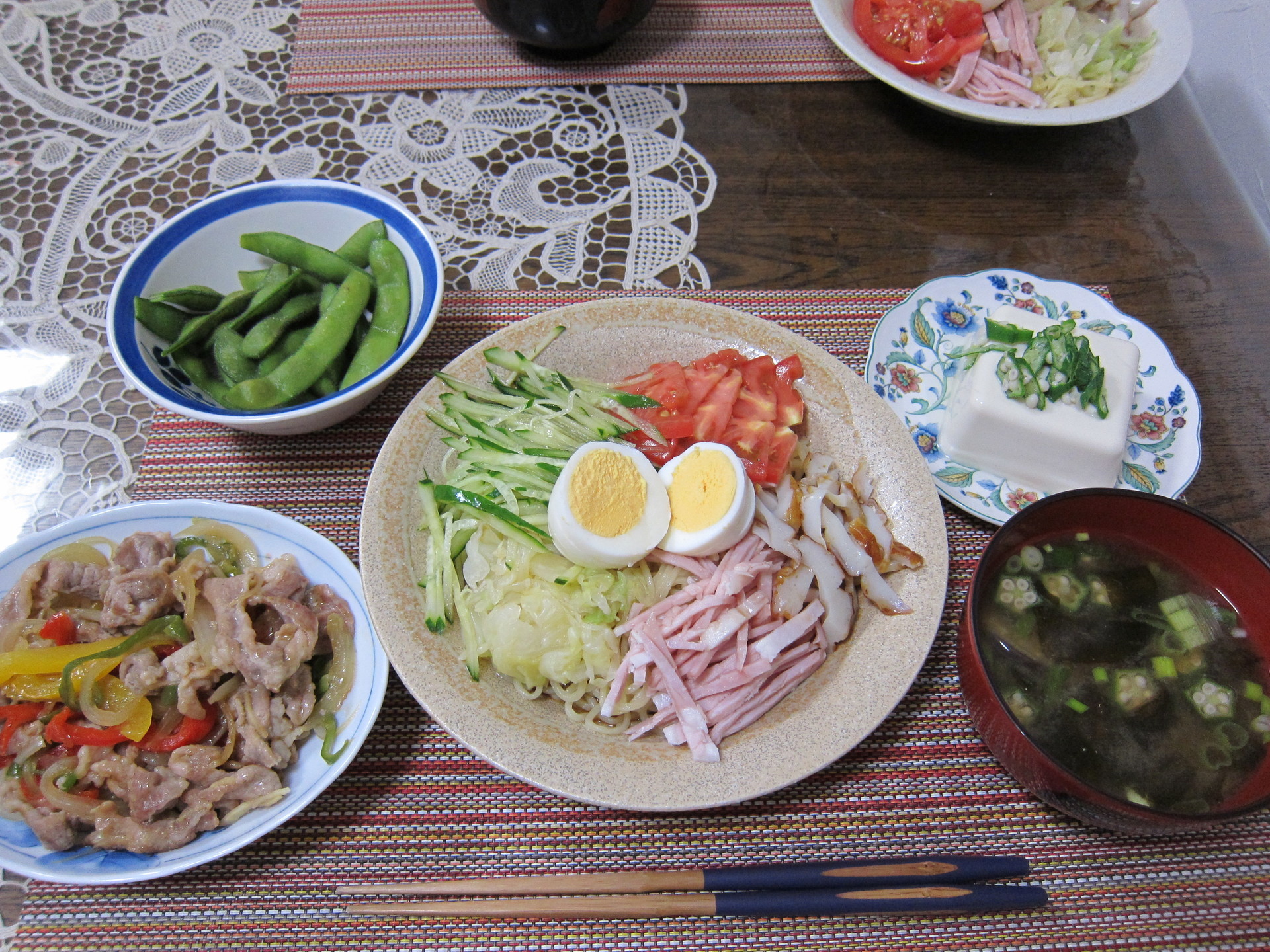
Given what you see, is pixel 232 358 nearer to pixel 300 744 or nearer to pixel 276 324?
pixel 276 324

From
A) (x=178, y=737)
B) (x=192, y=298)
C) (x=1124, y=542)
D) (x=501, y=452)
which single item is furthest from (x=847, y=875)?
(x=192, y=298)

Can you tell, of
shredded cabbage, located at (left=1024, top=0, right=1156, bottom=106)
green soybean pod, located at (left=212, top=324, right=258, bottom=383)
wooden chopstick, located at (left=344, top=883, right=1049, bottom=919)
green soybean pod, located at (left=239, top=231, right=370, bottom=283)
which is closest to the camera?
wooden chopstick, located at (left=344, top=883, right=1049, bottom=919)

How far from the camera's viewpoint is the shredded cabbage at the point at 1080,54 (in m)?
2.79

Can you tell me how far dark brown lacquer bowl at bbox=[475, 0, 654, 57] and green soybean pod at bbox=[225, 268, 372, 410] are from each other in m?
1.29

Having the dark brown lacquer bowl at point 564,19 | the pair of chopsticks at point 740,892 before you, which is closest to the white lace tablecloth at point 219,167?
the dark brown lacquer bowl at point 564,19

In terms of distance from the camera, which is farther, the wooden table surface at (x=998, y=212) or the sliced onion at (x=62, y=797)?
the wooden table surface at (x=998, y=212)

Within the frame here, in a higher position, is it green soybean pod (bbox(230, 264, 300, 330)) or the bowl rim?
the bowl rim

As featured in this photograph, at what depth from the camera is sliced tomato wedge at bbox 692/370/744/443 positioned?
1.96 m

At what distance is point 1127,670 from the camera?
5.57 feet

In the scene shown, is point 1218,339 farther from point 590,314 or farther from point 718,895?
point 718,895

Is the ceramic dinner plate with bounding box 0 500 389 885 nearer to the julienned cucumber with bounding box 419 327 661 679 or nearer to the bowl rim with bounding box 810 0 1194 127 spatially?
the julienned cucumber with bounding box 419 327 661 679

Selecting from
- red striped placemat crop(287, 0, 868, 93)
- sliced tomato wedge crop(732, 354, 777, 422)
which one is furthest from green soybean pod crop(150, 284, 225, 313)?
sliced tomato wedge crop(732, 354, 777, 422)

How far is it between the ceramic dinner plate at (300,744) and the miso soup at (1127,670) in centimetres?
130

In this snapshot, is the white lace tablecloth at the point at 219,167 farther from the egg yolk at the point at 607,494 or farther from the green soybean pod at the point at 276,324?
the egg yolk at the point at 607,494
